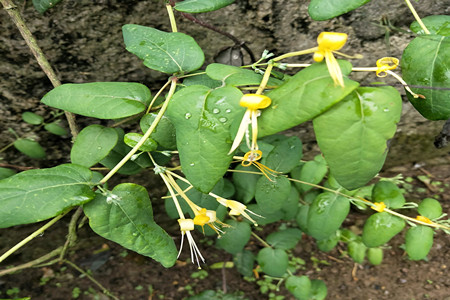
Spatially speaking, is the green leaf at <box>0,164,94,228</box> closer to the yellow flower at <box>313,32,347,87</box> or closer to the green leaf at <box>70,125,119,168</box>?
the green leaf at <box>70,125,119,168</box>

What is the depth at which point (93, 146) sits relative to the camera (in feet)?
2.59

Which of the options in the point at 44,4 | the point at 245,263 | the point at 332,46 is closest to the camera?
the point at 332,46

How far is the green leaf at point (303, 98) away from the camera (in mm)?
464

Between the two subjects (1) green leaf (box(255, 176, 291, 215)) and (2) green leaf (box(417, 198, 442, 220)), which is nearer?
(1) green leaf (box(255, 176, 291, 215))

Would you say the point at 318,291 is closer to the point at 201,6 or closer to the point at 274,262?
the point at 274,262

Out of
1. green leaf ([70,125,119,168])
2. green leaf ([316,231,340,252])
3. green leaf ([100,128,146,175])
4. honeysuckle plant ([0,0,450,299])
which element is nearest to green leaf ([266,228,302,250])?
green leaf ([316,231,340,252])

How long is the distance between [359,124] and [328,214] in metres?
0.67

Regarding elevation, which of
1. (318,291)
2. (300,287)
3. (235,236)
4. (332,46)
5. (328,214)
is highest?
(332,46)

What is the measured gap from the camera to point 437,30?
79 centimetres

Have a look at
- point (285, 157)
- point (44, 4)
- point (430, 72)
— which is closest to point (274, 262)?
point (285, 157)

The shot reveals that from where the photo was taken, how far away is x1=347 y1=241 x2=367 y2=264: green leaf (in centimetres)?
139

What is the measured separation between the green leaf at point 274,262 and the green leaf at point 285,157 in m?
0.44

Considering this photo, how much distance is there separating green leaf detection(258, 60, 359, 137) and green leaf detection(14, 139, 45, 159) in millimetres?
909

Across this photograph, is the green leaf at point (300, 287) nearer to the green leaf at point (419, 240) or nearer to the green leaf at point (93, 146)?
the green leaf at point (419, 240)
